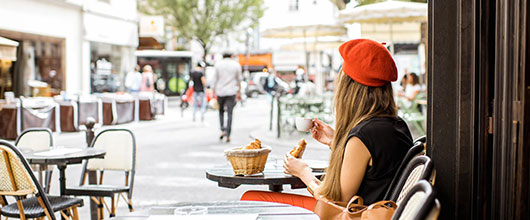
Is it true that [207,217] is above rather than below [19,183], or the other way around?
above

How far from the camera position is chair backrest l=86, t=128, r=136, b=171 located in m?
6.00

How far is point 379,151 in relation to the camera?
3084 millimetres

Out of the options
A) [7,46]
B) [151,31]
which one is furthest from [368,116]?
[151,31]

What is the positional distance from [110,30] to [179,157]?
15.5 metres

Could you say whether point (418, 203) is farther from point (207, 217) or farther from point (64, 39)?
point (64, 39)

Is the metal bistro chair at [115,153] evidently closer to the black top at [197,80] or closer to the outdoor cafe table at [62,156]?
the outdoor cafe table at [62,156]

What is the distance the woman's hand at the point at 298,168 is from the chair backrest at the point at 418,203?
1.36 meters

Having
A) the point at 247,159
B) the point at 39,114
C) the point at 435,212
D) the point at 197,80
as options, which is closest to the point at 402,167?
the point at 247,159

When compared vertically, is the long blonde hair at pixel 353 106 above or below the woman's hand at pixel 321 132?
above

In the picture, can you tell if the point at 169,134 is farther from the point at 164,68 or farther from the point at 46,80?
the point at 164,68

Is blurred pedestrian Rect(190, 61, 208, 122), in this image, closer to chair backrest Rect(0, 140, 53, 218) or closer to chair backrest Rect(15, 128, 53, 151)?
chair backrest Rect(15, 128, 53, 151)

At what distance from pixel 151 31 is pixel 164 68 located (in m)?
10.2

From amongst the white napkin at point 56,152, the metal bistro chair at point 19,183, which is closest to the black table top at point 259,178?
the metal bistro chair at point 19,183

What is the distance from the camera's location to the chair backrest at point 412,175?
8.31 ft
